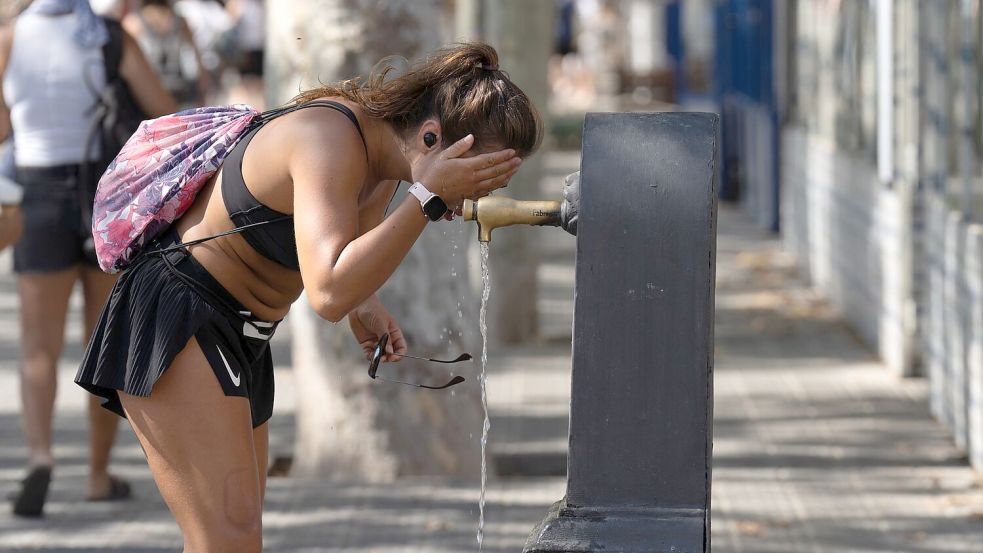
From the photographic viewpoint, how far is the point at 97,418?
19.2 ft

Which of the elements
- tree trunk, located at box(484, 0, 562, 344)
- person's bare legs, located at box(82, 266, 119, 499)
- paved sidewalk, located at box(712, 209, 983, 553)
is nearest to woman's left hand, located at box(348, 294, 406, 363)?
paved sidewalk, located at box(712, 209, 983, 553)

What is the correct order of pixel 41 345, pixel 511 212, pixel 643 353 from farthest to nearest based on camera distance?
pixel 41 345 → pixel 511 212 → pixel 643 353

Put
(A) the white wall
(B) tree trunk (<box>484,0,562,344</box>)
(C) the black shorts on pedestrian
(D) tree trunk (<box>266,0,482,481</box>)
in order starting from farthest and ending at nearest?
(B) tree trunk (<box>484,0,562,344</box>)
(A) the white wall
(D) tree trunk (<box>266,0,482,481</box>)
(C) the black shorts on pedestrian

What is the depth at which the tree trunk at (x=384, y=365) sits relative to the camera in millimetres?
6195

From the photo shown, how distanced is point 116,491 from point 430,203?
3.61 meters

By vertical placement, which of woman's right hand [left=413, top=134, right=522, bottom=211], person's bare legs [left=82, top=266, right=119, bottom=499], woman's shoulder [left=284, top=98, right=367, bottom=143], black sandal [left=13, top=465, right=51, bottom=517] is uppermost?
woman's shoulder [left=284, top=98, right=367, bottom=143]

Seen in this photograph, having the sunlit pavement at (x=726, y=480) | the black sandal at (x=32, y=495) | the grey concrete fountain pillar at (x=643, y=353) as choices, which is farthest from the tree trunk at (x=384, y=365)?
the grey concrete fountain pillar at (x=643, y=353)

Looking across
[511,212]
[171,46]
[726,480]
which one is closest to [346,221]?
[511,212]

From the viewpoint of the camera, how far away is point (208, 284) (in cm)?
325

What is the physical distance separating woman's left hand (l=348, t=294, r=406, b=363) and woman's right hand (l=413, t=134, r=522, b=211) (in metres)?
0.76

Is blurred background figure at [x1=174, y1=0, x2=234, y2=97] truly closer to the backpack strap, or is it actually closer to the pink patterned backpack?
the pink patterned backpack

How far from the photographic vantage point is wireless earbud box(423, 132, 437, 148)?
298cm

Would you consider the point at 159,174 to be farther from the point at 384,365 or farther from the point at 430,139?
the point at 384,365

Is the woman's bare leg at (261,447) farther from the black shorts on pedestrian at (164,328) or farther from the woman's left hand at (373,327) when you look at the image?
the woman's left hand at (373,327)
